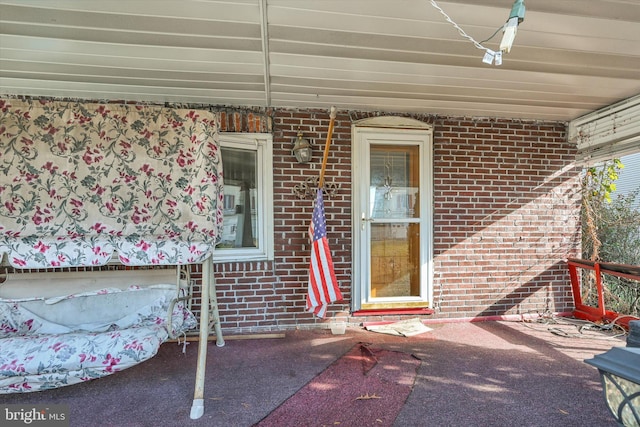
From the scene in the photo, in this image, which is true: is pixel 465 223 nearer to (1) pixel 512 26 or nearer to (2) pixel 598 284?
(2) pixel 598 284

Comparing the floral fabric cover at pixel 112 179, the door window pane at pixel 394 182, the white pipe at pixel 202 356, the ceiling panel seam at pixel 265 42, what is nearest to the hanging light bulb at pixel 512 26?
the ceiling panel seam at pixel 265 42

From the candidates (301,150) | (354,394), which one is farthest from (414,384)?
(301,150)

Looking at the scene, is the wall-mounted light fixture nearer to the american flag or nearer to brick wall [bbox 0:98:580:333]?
brick wall [bbox 0:98:580:333]

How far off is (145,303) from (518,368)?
2.99m

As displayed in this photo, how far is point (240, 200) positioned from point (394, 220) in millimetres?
1657

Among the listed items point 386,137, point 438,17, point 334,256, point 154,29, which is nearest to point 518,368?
point 334,256

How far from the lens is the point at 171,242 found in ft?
7.11

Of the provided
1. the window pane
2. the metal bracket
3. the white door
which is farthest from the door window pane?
the window pane

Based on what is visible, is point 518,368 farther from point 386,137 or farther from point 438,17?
point 438,17

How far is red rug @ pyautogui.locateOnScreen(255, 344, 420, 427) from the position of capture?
2.05 metres

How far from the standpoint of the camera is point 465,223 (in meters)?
3.83

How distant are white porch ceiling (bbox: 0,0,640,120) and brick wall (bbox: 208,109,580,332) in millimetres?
536

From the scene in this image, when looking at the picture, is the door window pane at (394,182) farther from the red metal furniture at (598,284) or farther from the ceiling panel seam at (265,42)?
the red metal furniture at (598,284)

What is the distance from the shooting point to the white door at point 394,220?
3619 mm
